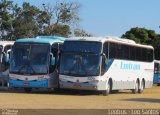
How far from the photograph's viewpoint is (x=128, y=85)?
34438 millimetres

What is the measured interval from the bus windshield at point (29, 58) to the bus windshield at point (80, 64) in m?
1.10

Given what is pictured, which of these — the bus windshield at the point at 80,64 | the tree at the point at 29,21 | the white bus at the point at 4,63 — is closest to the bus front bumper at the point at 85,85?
the bus windshield at the point at 80,64

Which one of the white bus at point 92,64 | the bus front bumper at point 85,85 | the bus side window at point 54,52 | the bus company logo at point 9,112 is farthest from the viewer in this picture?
the bus side window at point 54,52

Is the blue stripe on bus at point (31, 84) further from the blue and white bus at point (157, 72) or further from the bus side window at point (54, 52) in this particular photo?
the blue and white bus at point (157, 72)

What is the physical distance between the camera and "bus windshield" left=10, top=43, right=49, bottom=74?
99.8 feet

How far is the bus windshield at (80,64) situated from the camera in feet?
96.8

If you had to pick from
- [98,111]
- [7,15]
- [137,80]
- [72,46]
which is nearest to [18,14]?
[7,15]

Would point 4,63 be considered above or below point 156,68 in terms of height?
above

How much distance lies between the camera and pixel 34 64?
100 feet

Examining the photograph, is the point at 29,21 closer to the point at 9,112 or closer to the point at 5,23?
the point at 5,23

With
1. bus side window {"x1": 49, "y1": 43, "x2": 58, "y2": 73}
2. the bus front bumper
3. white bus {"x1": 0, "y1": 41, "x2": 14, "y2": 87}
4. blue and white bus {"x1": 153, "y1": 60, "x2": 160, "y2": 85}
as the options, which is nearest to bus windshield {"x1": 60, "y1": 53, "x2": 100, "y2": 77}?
the bus front bumper

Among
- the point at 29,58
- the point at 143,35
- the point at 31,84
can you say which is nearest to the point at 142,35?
the point at 143,35

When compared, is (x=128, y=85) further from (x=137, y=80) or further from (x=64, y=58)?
(x=64, y=58)

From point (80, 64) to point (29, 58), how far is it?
2.99 m
